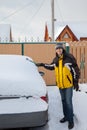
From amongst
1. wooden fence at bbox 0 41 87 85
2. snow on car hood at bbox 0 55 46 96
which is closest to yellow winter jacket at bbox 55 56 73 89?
snow on car hood at bbox 0 55 46 96

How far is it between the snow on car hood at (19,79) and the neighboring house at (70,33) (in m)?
28.4

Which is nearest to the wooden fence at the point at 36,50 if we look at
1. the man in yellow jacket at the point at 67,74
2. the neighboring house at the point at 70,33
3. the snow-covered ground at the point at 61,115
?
the snow-covered ground at the point at 61,115

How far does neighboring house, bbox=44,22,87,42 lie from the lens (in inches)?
1443

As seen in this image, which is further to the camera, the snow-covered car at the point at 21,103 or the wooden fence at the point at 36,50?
the wooden fence at the point at 36,50

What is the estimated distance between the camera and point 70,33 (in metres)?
37.2

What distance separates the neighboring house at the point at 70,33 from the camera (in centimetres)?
3666

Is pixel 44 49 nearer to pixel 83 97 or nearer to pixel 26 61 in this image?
pixel 83 97

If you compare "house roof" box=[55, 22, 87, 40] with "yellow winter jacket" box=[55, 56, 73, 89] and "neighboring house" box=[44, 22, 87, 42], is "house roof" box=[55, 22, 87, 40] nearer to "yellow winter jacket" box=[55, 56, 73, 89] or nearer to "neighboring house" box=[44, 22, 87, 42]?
"neighboring house" box=[44, 22, 87, 42]

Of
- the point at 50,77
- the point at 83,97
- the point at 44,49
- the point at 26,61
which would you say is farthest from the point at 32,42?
the point at 26,61

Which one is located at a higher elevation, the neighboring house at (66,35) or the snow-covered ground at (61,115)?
the neighboring house at (66,35)

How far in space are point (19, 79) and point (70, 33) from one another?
1227 inches

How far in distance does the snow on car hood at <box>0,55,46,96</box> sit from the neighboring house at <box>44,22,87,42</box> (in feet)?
93.3

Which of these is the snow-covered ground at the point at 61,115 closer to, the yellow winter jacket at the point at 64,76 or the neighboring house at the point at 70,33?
the yellow winter jacket at the point at 64,76

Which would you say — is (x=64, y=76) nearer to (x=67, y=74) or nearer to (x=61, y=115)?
(x=67, y=74)
